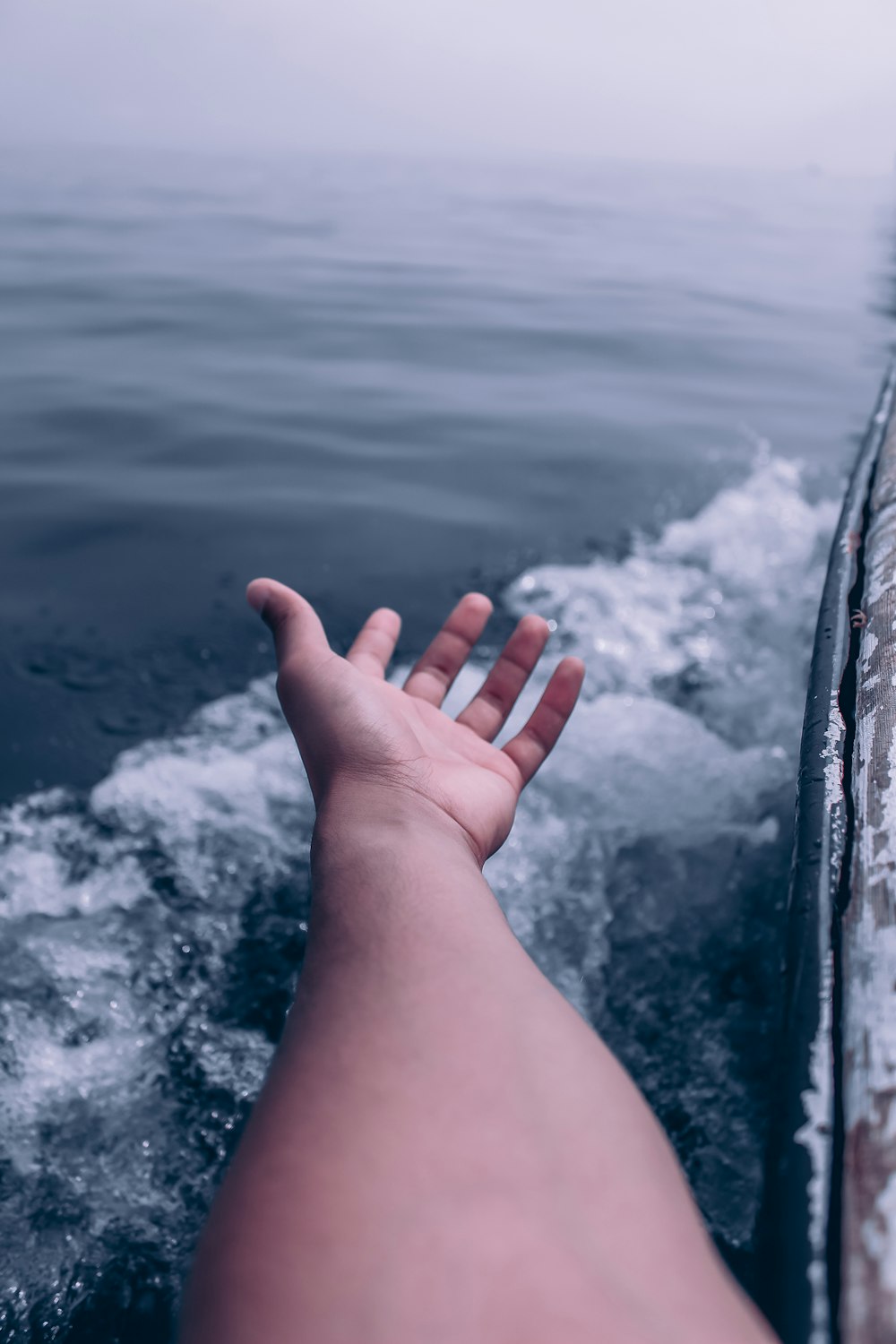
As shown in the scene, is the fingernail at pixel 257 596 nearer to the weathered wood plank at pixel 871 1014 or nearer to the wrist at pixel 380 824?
the wrist at pixel 380 824

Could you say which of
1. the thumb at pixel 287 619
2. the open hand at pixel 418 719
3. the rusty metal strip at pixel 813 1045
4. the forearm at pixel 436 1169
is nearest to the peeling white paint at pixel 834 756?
the rusty metal strip at pixel 813 1045

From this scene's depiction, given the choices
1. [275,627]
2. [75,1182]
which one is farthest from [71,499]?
[75,1182]

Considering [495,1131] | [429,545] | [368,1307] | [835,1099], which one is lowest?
[368,1307]

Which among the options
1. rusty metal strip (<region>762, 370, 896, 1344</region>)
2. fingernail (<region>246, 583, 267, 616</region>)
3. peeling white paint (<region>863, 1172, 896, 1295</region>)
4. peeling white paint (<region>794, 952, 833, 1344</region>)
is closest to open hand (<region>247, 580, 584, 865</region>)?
fingernail (<region>246, 583, 267, 616</region>)

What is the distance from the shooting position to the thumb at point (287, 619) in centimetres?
175

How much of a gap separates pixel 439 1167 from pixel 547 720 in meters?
1.11

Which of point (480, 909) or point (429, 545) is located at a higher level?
point (429, 545)

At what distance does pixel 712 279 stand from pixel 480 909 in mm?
10482

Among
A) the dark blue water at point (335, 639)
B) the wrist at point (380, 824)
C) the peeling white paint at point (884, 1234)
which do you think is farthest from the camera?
the dark blue water at point (335, 639)

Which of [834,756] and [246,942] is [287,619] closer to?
[246,942]

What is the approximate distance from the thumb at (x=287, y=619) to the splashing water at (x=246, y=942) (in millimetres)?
561

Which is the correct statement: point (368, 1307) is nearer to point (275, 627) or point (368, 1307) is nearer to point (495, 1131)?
point (495, 1131)

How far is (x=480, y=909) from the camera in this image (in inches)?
45.4

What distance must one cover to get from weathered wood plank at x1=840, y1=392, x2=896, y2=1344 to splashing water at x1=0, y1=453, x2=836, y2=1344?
2.09ft
